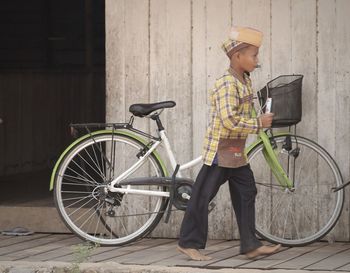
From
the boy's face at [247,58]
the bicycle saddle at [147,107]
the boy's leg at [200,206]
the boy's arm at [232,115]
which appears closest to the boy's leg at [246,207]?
the boy's leg at [200,206]

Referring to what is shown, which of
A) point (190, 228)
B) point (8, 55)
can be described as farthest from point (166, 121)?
point (8, 55)

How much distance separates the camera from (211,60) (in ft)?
24.7


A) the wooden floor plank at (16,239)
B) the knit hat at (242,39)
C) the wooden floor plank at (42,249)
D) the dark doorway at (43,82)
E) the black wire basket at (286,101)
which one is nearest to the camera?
the knit hat at (242,39)

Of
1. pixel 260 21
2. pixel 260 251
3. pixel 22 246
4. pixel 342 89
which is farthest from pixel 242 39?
pixel 22 246

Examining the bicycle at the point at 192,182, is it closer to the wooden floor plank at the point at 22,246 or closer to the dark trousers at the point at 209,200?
the wooden floor plank at the point at 22,246

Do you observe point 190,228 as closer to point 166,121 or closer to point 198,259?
point 198,259

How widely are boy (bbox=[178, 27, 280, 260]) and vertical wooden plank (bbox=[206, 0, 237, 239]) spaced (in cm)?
84

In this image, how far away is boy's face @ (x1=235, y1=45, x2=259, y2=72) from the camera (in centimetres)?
647

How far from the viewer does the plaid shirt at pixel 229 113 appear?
6.36 metres

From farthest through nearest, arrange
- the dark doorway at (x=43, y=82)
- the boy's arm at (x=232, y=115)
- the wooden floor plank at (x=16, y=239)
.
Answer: the dark doorway at (x=43, y=82), the wooden floor plank at (x=16, y=239), the boy's arm at (x=232, y=115)

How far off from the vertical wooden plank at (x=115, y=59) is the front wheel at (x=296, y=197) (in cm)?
122

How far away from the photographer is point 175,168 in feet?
23.9

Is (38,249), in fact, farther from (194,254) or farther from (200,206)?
(200,206)

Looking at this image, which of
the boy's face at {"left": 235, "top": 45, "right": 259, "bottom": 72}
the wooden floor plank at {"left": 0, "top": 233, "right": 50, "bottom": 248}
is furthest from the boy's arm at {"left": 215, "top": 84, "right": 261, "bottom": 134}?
the wooden floor plank at {"left": 0, "top": 233, "right": 50, "bottom": 248}
